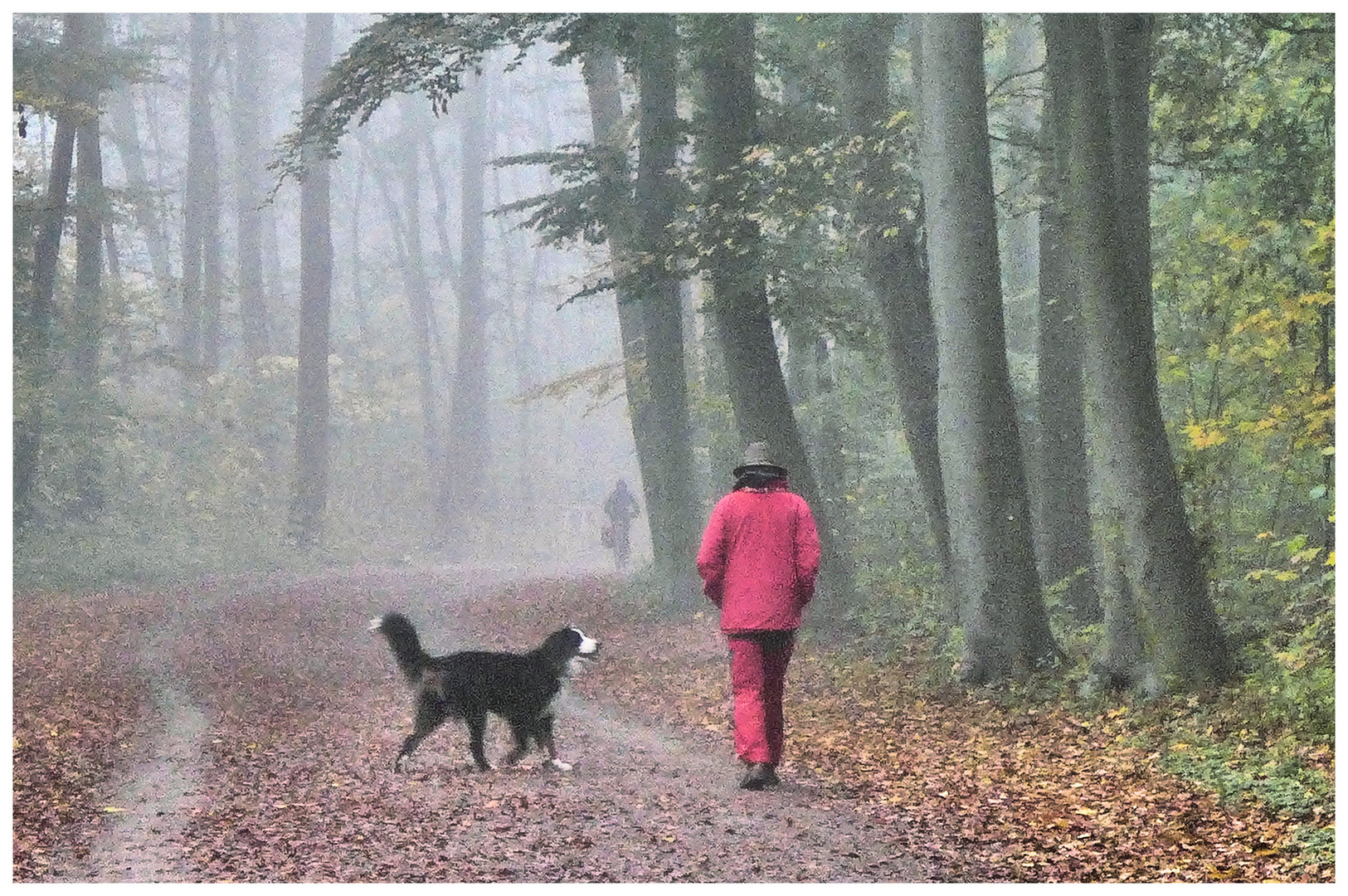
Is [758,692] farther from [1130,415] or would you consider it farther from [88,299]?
[88,299]

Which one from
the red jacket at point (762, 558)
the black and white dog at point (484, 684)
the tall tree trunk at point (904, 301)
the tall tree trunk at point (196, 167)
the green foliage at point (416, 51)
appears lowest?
the black and white dog at point (484, 684)

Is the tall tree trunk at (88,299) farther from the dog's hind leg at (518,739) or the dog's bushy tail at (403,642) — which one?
the dog's hind leg at (518,739)

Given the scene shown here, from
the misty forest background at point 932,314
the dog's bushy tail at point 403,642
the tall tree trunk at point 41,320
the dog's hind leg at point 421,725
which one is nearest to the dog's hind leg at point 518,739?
the dog's hind leg at point 421,725

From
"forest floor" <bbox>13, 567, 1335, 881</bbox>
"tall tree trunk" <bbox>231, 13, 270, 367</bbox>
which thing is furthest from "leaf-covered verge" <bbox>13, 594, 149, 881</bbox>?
"tall tree trunk" <bbox>231, 13, 270, 367</bbox>

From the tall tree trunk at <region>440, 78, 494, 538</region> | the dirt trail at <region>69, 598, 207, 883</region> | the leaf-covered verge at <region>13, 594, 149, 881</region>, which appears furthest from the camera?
the tall tree trunk at <region>440, 78, 494, 538</region>

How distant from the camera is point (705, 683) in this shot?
13508mm

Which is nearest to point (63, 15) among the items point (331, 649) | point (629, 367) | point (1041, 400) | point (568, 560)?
point (629, 367)

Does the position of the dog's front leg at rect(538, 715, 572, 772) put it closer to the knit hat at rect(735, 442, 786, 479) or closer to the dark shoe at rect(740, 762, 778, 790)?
the dark shoe at rect(740, 762, 778, 790)

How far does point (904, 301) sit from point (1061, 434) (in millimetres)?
1970

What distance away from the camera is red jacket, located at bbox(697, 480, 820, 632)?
829 cm

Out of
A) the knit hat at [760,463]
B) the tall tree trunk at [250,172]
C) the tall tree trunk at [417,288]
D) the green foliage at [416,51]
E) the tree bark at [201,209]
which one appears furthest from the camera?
the tall tree trunk at [417,288]

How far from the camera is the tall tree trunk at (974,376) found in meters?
11.1

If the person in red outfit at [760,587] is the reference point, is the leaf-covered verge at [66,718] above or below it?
below

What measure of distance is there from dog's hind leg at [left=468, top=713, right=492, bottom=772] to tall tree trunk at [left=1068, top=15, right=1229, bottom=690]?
4.50 meters
